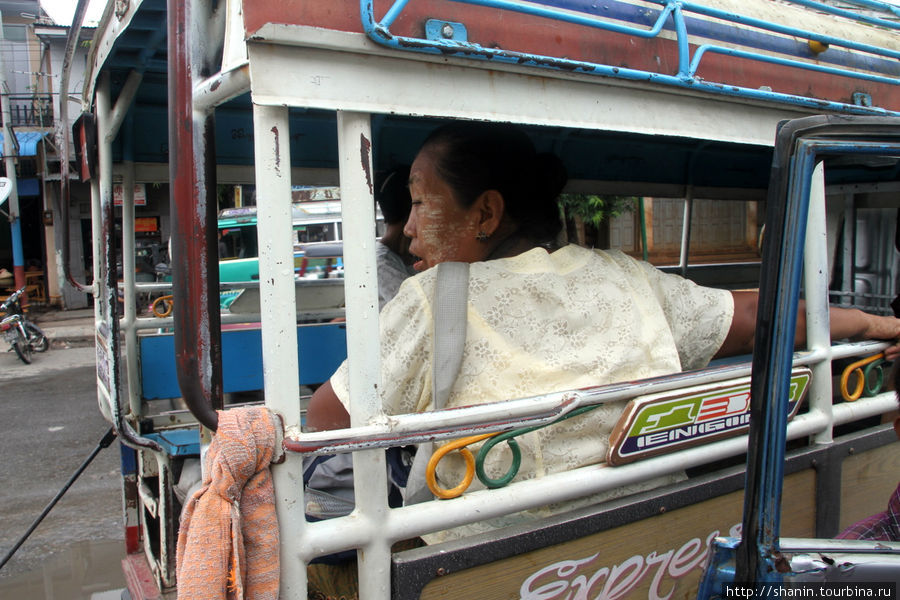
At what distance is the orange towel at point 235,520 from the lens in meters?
1.09

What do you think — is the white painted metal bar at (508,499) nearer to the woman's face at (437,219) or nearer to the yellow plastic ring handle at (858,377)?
the yellow plastic ring handle at (858,377)

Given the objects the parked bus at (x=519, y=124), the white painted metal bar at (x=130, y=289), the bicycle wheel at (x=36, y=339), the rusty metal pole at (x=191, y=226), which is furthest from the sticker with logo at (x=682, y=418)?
the bicycle wheel at (x=36, y=339)

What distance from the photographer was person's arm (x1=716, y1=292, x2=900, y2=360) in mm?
1885

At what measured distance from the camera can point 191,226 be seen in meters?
1.18

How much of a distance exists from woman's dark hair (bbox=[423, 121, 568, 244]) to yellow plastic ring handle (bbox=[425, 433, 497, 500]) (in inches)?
24.9

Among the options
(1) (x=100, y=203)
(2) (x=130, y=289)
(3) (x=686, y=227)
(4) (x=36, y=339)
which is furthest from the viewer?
(4) (x=36, y=339)

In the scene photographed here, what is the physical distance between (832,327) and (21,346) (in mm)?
10202

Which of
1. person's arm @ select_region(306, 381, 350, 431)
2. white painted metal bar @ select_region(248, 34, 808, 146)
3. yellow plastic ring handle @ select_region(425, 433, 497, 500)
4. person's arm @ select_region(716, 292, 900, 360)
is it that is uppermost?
white painted metal bar @ select_region(248, 34, 808, 146)

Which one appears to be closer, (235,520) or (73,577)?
(235,520)

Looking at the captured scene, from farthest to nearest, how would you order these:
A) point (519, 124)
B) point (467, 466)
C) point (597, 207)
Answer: point (597, 207)
point (519, 124)
point (467, 466)

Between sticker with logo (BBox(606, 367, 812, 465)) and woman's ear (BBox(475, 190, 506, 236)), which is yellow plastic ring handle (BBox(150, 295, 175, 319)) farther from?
sticker with logo (BBox(606, 367, 812, 465))

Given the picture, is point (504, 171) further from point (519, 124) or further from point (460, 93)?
point (460, 93)

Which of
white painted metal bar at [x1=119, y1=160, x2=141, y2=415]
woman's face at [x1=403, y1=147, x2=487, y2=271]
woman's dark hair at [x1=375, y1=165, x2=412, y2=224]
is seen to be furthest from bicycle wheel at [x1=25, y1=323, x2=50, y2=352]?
woman's face at [x1=403, y1=147, x2=487, y2=271]

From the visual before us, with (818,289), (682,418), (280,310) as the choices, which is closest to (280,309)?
(280,310)
